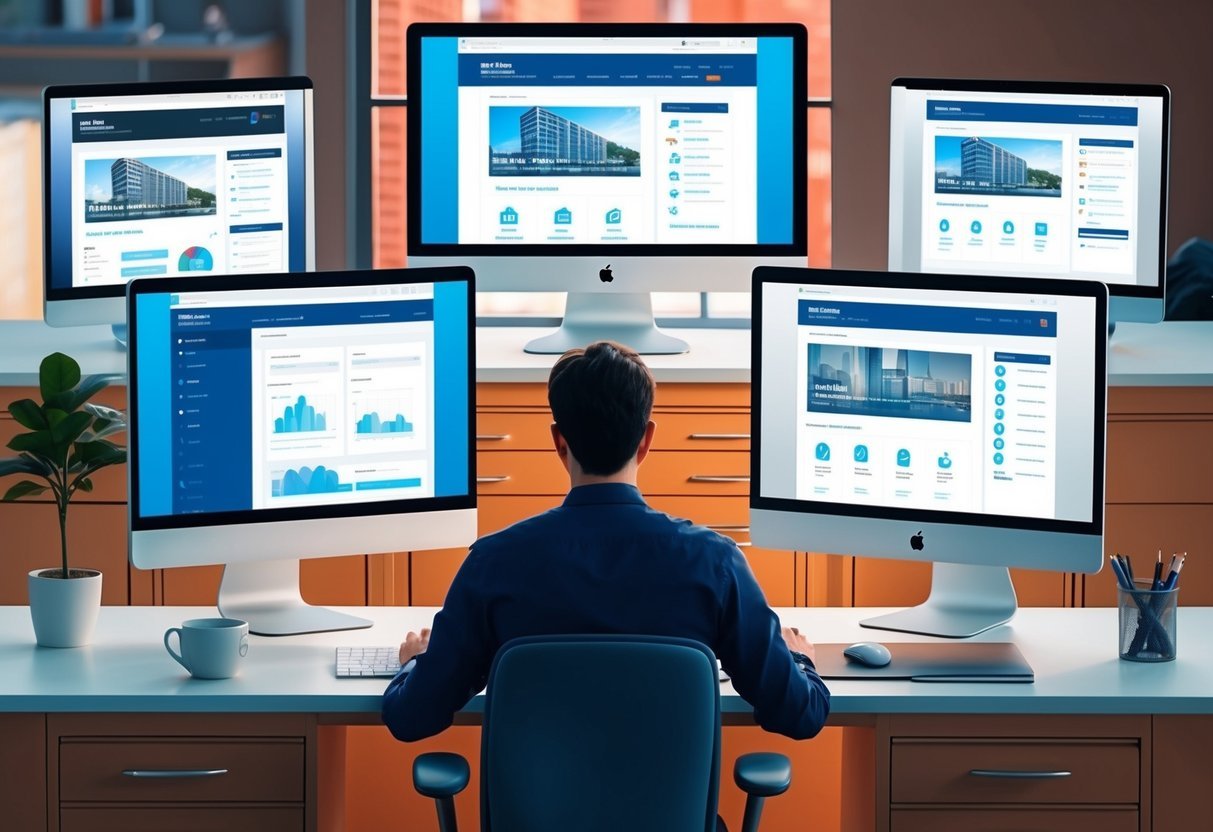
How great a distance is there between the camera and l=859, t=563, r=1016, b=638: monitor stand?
8.20ft

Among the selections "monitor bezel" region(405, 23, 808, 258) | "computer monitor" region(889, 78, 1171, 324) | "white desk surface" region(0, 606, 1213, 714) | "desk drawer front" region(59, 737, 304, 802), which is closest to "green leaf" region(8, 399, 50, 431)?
"white desk surface" region(0, 606, 1213, 714)

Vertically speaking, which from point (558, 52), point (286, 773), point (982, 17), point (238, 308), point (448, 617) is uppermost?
→ point (982, 17)

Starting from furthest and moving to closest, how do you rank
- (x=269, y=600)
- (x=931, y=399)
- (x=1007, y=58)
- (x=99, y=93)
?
1. (x=1007, y=58)
2. (x=99, y=93)
3. (x=269, y=600)
4. (x=931, y=399)

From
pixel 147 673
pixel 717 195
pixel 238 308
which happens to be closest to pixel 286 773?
pixel 147 673

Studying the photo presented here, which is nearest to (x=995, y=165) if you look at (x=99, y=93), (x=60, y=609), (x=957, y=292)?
(x=957, y=292)

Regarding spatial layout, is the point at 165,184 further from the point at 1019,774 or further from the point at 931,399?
the point at 1019,774

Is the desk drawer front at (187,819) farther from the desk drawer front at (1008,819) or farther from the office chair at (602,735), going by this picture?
the desk drawer front at (1008,819)

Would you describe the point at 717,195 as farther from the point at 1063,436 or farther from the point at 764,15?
the point at 764,15

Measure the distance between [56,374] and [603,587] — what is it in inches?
37.4

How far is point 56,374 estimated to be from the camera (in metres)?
2.38

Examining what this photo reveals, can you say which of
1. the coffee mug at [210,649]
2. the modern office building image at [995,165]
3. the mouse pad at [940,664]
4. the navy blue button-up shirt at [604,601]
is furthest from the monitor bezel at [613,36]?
the navy blue button-up shirt at [604,601]

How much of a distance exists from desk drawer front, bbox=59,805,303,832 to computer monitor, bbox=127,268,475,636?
349 millimetres

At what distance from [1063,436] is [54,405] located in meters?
1.46

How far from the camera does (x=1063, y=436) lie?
2.34 meters
